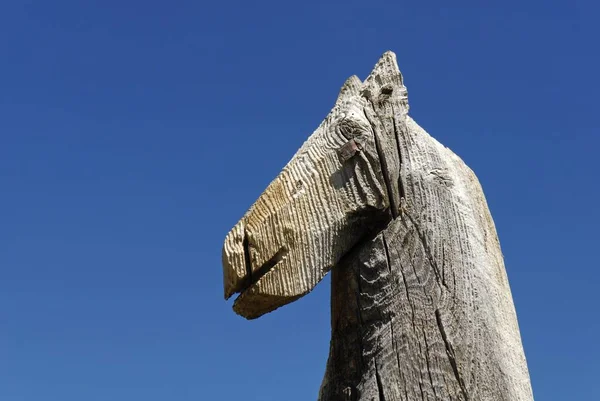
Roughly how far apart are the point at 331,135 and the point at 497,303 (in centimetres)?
97

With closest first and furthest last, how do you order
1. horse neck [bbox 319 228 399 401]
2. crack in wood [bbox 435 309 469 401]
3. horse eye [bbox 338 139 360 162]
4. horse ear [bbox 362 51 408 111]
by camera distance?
crack in wood [bbox 435 309 469 401] → horse neck [bbox 319 228 399 401] → horse eye [bbox 338 139 360 162] → horse ear [bbox 362 51 408 111]

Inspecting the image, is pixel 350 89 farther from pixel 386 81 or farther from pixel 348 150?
pixel 348 150

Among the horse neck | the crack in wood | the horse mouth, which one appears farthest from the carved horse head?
the crack in wood

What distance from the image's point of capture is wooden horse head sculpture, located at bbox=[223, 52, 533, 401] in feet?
10.2

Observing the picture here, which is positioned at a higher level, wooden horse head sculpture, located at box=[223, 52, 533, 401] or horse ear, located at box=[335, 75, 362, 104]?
horse ear, located at box=[335, 75, 362, 104]

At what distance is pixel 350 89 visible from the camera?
3.66m

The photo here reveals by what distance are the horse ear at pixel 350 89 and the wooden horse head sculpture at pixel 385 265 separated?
0.57 feet

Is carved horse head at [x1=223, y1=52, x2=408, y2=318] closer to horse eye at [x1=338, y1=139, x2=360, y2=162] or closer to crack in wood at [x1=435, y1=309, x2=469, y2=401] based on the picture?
horse eye at [x1=338, y1=139, x2=360, y2=162]

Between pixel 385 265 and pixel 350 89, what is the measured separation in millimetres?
870

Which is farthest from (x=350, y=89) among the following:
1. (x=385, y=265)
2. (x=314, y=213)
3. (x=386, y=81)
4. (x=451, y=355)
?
(x=451, y=355)

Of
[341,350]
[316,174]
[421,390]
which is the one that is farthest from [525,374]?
[316,174]

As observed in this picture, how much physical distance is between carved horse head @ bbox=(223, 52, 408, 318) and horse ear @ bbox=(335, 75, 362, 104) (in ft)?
0.57

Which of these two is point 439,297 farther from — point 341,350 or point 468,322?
point 341,350

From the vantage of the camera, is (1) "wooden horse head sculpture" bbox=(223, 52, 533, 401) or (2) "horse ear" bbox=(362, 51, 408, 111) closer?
(1) "wooden horse head sculpture" bbox=(223, 52, 533, 401)
